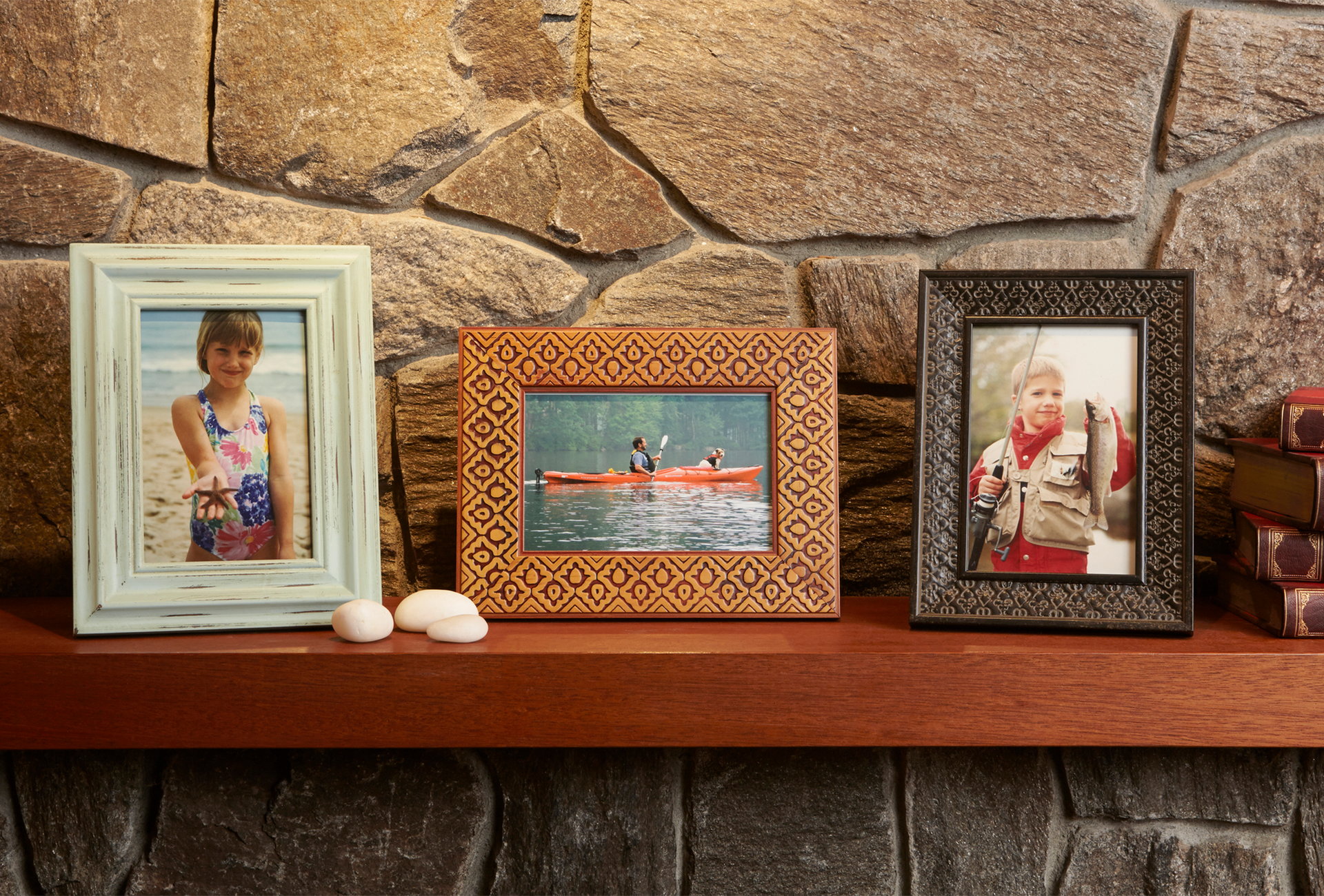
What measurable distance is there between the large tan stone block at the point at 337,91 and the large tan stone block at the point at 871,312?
0.47 m

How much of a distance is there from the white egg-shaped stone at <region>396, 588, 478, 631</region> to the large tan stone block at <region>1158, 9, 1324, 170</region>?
92cm

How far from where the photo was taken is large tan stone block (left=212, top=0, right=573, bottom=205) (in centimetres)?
96

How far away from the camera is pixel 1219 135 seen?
37.9 inches

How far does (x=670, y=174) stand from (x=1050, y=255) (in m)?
0.45

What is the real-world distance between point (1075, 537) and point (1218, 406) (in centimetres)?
30

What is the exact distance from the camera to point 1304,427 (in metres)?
0.80

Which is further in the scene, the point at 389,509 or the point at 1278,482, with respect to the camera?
the point at 389,509

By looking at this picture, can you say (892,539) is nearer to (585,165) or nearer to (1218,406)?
(1218,406)

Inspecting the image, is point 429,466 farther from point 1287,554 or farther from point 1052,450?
point 1287,554

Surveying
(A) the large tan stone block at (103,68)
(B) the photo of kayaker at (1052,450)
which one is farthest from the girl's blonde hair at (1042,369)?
(A) the large tan stone block at (103,68)

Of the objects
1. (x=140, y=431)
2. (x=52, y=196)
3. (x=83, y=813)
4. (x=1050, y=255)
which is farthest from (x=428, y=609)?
(x=1050, y=255)

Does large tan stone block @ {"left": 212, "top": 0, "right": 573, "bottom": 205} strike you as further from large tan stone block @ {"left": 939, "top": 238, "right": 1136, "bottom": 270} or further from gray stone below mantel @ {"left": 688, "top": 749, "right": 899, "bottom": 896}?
gray stone below mantel @ {"left": 688, "top": 749, "right": 899, "bottom": 896}

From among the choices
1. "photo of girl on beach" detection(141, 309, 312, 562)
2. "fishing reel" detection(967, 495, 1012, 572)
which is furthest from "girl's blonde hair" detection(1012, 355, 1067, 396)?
"photo of girl on beach" detection(141, 309, 312, 562)

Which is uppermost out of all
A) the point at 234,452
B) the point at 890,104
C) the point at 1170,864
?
the point at 890,104
